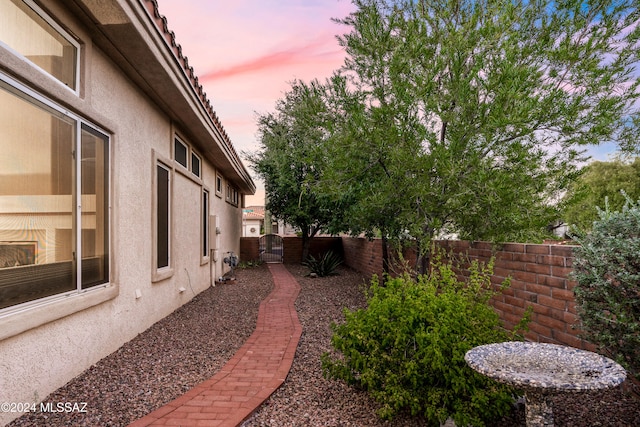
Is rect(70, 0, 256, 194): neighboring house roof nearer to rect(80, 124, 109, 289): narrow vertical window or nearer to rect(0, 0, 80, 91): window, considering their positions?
rect(0, 0, 80, 91): window

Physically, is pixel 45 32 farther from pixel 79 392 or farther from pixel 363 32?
pixel 363 32

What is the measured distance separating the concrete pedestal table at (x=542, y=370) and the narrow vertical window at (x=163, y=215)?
206 inches

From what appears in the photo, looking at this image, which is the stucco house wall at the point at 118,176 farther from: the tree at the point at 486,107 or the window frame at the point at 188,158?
the tree at the point at 486,107

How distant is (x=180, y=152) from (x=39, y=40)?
463cm

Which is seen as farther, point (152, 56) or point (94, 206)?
point (152, 56)

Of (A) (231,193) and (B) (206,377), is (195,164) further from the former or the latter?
(A) (231,193)

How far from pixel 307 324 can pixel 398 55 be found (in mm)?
4144

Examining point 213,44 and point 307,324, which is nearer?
point 307,324

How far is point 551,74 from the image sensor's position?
5.92m

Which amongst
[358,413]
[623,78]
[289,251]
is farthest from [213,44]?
[289,251]

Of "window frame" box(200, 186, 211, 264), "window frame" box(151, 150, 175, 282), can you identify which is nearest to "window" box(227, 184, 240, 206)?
"window frame" box(200, 186, 211, 264)

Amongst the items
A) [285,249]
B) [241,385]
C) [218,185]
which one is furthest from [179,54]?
[285,249]

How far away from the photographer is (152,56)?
16.2 ft

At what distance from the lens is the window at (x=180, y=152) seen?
7.78 metres
